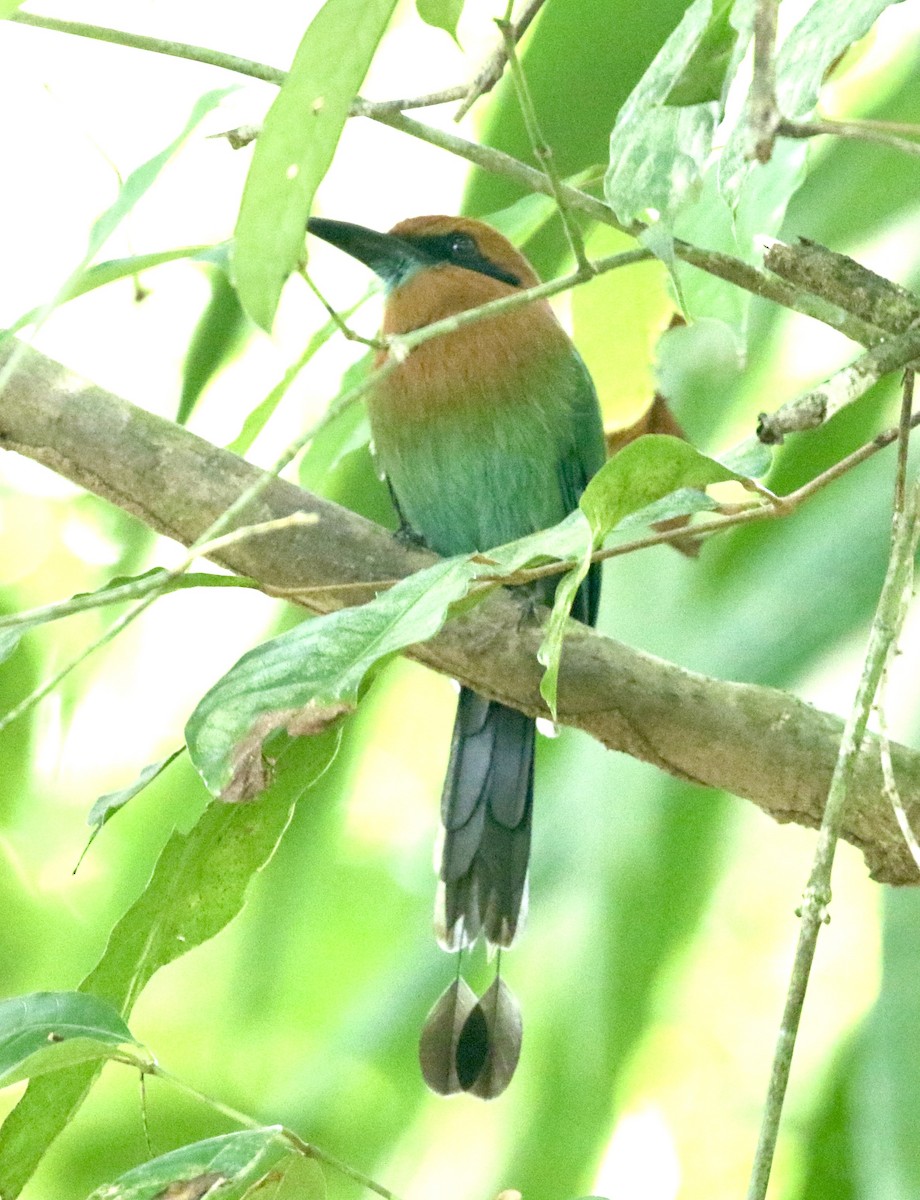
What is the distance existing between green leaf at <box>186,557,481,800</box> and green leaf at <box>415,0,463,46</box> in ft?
1.11

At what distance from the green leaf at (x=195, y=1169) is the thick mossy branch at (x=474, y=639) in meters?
0.51

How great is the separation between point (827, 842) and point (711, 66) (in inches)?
17.3

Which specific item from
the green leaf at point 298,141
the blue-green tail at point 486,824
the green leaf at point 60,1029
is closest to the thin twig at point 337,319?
the green leaf at point 298,141

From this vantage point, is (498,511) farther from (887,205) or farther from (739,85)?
(739,85)

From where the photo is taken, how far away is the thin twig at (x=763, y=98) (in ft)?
1.76

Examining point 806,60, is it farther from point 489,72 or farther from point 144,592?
point 144,592

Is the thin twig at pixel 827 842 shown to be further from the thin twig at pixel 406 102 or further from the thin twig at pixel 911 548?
the thin twig at pixel 406 102

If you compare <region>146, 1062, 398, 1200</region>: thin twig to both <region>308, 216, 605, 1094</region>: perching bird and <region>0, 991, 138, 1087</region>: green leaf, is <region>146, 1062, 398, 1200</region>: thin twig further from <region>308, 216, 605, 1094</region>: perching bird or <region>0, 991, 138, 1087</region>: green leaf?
<region>308, 216, 605, 1094</region>: perching bird

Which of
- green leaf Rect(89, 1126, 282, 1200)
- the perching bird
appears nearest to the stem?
green leaf Rect(89, 1126, 282, 1200)

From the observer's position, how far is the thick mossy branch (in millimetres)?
1245

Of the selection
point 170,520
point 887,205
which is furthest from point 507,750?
point 887,205

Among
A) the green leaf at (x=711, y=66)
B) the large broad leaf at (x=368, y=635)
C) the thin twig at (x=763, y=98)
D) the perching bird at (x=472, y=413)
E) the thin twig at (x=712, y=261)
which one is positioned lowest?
the large broad leaf at (x=368, y=635)

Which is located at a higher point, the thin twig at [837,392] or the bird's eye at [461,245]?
the bird's eye at [461,245]

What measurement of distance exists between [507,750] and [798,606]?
402 mm
